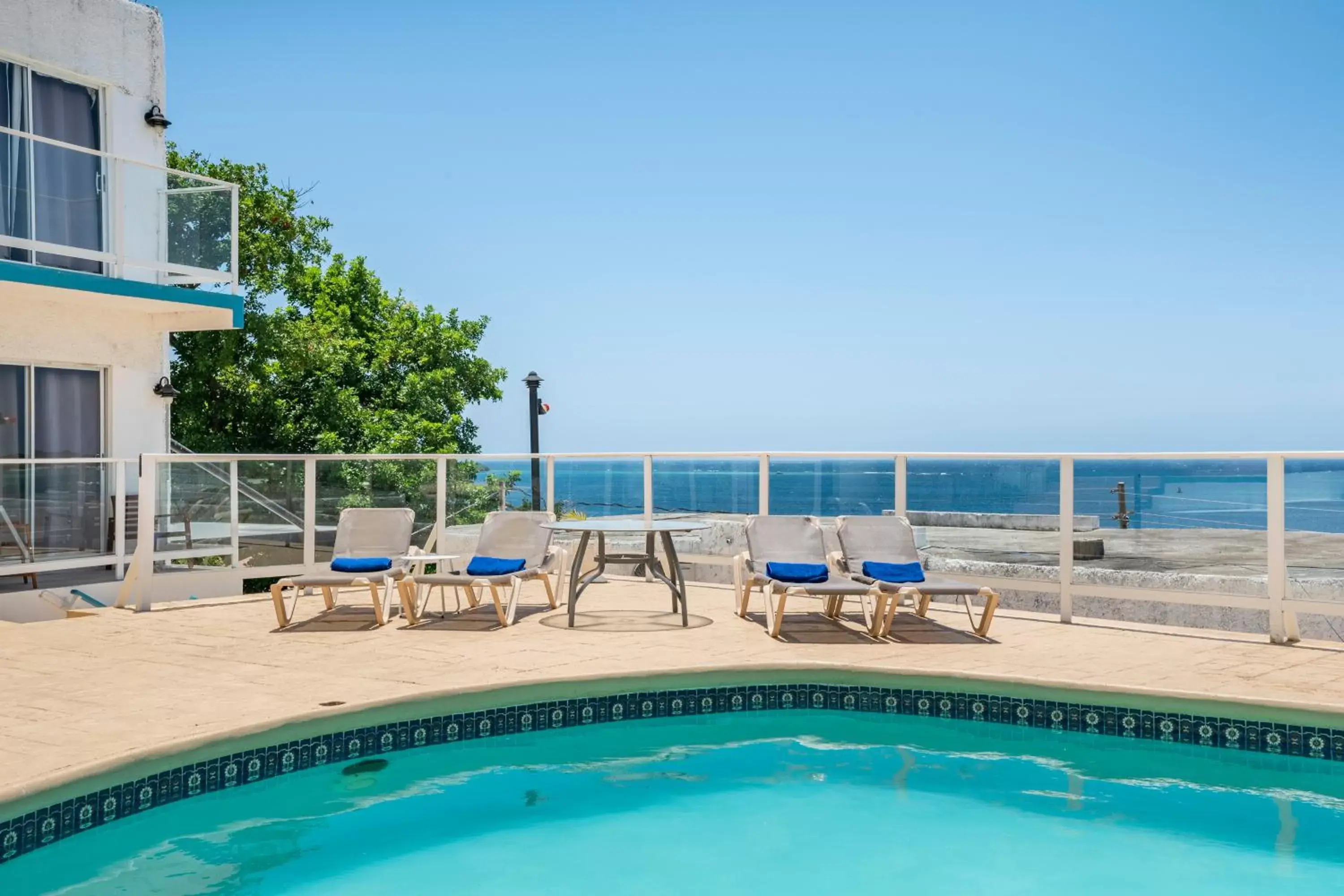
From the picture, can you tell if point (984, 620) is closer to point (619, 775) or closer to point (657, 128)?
point (619, 775)

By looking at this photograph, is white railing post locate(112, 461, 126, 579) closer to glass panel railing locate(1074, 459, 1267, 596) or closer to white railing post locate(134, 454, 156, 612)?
white railing post locate(134, 454, 156, 612)

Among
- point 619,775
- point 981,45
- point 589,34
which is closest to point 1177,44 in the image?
point 981,45

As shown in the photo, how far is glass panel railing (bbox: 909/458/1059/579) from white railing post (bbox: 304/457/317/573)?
16.7 ft

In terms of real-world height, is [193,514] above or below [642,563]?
above

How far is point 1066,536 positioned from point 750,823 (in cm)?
395

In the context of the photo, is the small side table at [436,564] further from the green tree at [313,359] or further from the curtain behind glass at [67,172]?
the green tree at [313,359]

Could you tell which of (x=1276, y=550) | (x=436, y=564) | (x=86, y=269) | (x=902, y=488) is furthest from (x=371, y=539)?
(x=1276, y=550)

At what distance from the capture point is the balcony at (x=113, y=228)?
1016 centimetres

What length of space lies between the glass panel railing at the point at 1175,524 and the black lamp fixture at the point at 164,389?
9863 mm

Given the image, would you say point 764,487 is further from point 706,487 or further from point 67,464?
point 67,464

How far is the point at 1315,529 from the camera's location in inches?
266

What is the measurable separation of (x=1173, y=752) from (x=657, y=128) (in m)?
26.5

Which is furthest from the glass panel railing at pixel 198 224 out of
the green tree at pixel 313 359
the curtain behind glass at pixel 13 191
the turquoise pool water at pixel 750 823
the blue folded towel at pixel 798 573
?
the turquoise pool water at pixel 750 823

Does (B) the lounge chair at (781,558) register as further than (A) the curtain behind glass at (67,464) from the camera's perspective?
No
